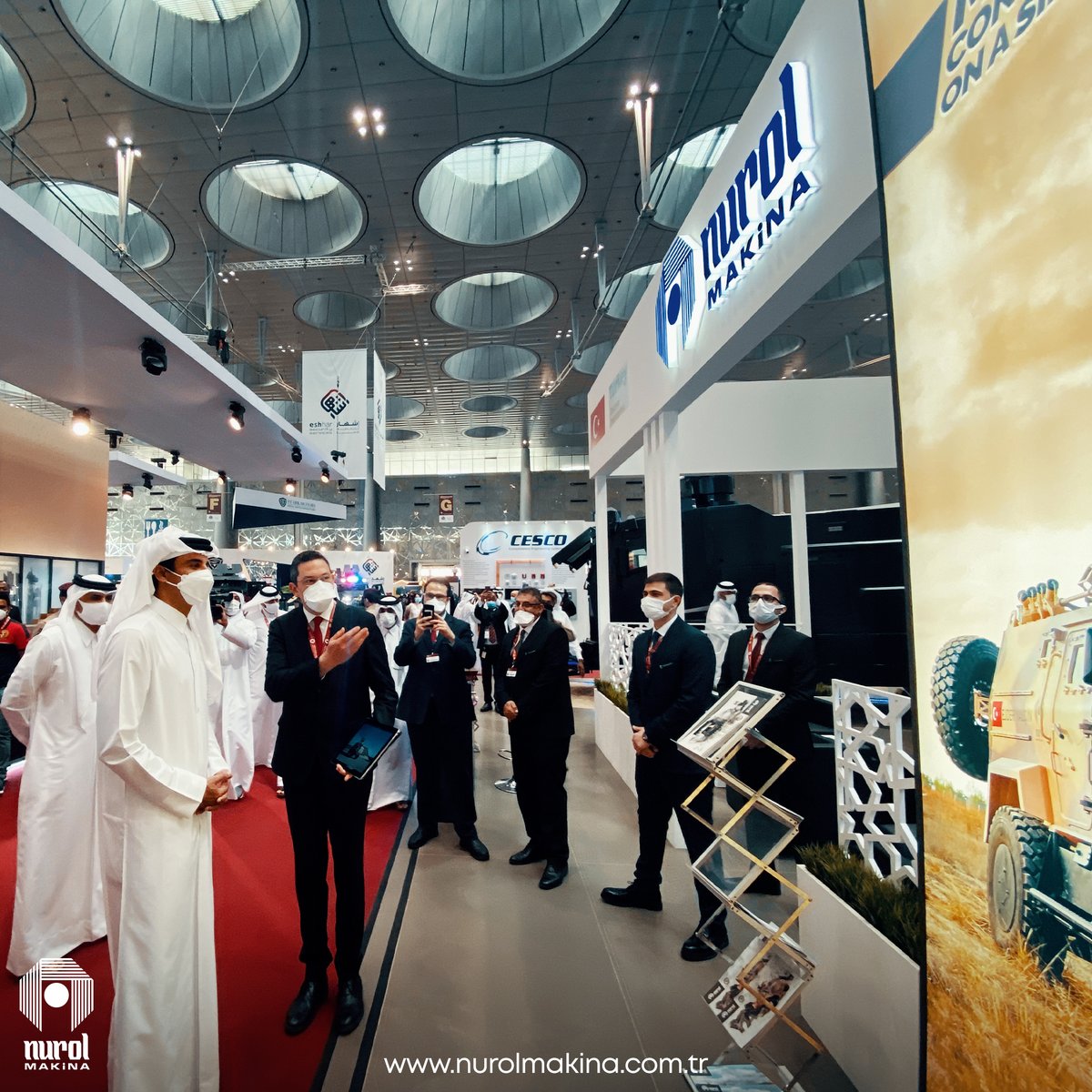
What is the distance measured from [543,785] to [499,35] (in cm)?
860

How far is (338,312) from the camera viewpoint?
14.0 m

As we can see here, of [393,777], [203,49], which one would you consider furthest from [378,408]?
[393,777]

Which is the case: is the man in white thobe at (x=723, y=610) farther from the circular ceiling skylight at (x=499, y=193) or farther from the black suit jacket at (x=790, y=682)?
the circular ceiling skylight at (x=499, y=193)

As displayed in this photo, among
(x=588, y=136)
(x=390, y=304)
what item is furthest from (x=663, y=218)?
(x=390, y=304)

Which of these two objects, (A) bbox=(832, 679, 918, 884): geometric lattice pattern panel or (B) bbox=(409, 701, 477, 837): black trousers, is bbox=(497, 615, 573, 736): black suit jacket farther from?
(A) bbox=(832, 679, 918, 884): geometric lattice pattern panel

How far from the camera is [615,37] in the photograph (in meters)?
6.96

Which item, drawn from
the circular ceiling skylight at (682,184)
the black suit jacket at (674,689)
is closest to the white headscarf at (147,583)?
the black suit jacket at (674,689)

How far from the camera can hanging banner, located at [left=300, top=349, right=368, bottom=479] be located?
9.00 meters

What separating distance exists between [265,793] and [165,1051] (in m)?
3.26

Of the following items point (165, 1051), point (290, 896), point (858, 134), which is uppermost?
point (858, 134)

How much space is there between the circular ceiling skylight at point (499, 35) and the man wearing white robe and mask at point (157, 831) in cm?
777

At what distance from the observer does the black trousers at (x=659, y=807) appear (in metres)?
2.79

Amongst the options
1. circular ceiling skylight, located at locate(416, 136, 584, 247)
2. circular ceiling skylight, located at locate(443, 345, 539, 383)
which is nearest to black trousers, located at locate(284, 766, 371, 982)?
circular ceiling skylight, located at locate(416, 136, 584, 247)

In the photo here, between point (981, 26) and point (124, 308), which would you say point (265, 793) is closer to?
point (124, 308)
